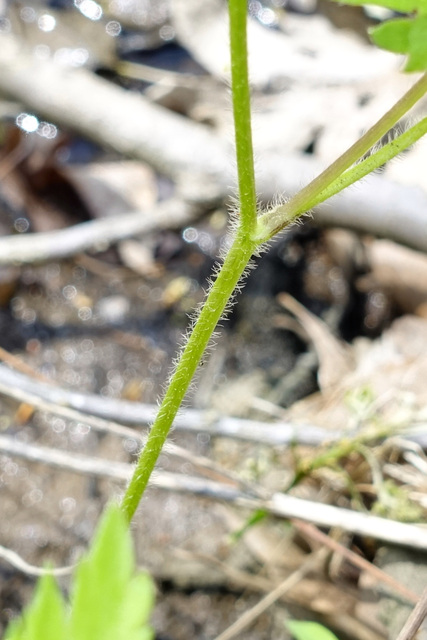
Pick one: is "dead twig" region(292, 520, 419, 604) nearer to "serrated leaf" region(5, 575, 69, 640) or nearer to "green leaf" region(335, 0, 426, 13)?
"serrated leaf" region(5, 575, 69, 640)

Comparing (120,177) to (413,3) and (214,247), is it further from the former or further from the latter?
(413,3)

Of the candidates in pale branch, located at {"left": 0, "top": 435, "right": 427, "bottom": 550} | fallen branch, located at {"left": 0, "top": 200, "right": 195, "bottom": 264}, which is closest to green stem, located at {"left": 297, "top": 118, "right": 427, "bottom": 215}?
pale branch, located at {"left": 0, "top": 435, "right": 427, "bottom": 550}

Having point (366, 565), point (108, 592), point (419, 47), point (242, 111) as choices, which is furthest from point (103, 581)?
point (366, 565)

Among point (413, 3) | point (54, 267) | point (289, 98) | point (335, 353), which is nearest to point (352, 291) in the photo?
point (335, 353)

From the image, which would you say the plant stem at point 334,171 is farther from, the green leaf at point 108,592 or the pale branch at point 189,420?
the pale branch at point 189,420

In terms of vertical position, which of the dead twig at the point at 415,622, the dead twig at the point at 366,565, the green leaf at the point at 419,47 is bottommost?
the dead twig at the point at 366,565

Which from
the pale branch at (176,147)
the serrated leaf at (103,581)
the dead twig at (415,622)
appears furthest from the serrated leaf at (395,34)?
the pale branch at (176,147)
